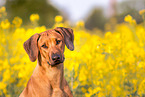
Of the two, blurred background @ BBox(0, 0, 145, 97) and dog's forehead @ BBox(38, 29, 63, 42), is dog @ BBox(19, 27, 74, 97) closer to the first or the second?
dog's forehead @ BBox(38, 29, 63, 42)

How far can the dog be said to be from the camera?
3242 mm

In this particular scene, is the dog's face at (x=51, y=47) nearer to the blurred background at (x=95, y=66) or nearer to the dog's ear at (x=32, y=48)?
the dog's ear at (x=32, y=48)

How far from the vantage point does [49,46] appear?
10.7 ft

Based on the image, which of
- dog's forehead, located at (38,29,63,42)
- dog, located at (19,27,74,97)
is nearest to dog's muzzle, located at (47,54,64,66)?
dog, located at (19,27,74,97)

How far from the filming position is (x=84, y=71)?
217 inches

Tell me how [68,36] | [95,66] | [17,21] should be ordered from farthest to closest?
[17,21] < [95,66] < [68,36]

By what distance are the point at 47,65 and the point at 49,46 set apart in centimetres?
27

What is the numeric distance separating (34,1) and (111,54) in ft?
54.0

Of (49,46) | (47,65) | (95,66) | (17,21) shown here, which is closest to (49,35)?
(49,46)

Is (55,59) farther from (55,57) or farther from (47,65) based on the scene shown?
(47,65)

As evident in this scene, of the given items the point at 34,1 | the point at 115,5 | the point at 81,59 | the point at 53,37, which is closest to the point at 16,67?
the point at 81,59

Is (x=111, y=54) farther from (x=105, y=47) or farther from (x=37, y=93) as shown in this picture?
(x=37, y=93)

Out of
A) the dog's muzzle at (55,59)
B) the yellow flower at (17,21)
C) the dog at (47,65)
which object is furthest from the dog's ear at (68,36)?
the yellow flower at (17,21)

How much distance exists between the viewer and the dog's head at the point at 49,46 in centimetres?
317
